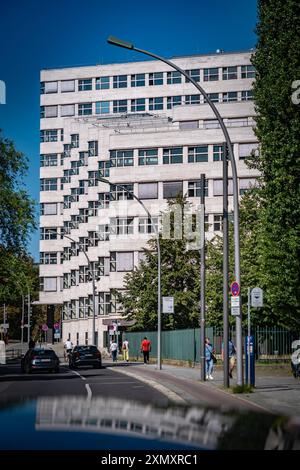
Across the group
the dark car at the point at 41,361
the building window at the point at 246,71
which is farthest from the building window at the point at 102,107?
the dark car at the point at 41,361

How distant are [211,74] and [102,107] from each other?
1486 centimetres

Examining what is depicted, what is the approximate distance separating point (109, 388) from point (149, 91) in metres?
74.1

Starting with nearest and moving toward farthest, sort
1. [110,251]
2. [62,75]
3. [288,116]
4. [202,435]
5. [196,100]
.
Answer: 1. [202,435]
2. [288,116]
3. [110,251]
4. [196,100]
5. [62,75]

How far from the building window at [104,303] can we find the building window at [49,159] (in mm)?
27520

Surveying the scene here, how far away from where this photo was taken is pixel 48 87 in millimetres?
103250

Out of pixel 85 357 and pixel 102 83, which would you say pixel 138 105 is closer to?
pixel 102 83

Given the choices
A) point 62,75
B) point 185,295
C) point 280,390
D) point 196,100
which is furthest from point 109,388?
point 62,75

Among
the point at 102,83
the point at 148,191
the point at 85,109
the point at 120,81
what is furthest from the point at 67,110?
the point at 148,191

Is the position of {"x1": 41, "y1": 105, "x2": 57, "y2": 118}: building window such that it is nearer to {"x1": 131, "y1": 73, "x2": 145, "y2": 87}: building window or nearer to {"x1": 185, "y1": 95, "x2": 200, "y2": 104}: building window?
{"x1": 131, "y1": 73, "x2": 145, "y2": 87}: building window

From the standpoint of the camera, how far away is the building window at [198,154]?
76938 mm

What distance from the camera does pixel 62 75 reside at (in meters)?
102

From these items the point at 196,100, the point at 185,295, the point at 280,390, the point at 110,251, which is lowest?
the point at 280,390

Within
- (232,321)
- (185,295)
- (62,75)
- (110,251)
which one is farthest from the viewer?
(62,75)
